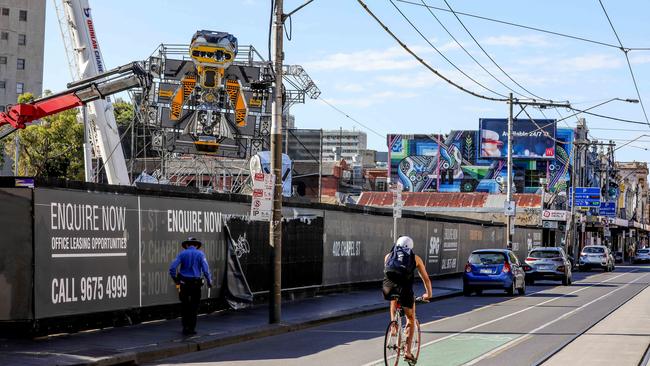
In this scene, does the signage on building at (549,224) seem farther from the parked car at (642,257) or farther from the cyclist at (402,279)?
the cyclist at (402,279)

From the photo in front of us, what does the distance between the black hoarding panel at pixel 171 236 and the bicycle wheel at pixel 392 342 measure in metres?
7.76

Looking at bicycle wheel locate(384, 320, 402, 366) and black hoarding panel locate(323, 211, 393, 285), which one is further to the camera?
black hoarding panel locate(323, 211, 393, 285)

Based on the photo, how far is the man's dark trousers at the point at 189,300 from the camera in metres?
18.0

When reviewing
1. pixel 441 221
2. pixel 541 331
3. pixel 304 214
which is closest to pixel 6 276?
pixel 541 331

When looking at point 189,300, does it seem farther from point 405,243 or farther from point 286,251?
point 286,251

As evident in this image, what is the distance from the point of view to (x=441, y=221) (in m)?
44.2

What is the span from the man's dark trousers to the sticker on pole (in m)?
2.73

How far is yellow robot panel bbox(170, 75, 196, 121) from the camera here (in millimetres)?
58781

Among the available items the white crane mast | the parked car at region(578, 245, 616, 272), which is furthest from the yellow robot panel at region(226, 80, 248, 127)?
the parked car at region(578, 245, 616, 272)

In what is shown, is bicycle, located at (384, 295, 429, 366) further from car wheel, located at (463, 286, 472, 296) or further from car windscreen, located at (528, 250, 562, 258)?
car windscreen, located at (528, 250, 562, 258)

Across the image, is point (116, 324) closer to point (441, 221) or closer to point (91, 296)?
point (91, 296)

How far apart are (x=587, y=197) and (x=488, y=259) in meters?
53.7

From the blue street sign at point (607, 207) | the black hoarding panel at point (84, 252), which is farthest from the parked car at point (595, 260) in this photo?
the black hoarding panel at point (84, 252)

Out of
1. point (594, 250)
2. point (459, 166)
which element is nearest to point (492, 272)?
point (594, 250)
